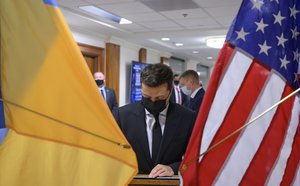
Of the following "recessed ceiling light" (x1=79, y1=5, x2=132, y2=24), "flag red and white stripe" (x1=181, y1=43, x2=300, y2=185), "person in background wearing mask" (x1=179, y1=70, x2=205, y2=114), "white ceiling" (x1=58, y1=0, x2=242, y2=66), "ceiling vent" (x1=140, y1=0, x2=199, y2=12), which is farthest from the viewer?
"recessed ceiling light" (x1=79, y1=5, x2=132, y2=24)

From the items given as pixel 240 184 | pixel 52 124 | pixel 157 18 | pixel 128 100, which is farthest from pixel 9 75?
pixel 128 100

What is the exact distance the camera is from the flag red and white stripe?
1.32 m

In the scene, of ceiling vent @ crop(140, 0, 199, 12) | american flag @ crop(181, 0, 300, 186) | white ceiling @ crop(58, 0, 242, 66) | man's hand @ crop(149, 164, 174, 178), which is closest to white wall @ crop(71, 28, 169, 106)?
white ceiling @ crop(58, 0, 242, 66)

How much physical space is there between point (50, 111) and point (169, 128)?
0.72 meters

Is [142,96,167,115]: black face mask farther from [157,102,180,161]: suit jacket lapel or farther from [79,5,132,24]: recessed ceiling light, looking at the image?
[79,5,132,24]: recessed ceiling light

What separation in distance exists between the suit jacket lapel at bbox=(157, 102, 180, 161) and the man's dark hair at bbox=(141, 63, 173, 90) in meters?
0.15

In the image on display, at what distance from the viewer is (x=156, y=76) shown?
1749mm

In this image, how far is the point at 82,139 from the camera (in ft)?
4.03

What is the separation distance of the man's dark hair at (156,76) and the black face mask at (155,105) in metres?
0.09

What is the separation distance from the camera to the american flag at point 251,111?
1.32 meters

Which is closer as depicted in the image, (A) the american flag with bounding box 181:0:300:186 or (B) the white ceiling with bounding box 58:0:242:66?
(A) the american flag with bounding box 181:0:300:186

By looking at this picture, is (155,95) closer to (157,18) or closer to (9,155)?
(9,155)

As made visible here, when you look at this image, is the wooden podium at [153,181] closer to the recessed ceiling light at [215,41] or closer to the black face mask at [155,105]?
the black face mask at [155,105]

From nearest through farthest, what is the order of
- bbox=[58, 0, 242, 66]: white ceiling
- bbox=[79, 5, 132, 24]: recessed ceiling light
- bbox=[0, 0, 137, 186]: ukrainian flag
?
bbox=[0, 0, 137, 186]: ukrainian flag < bbox=[58, 0, 242, 66]: white ceiling < bbox=[79, 5, 132, 24]: recessed ceiling light
